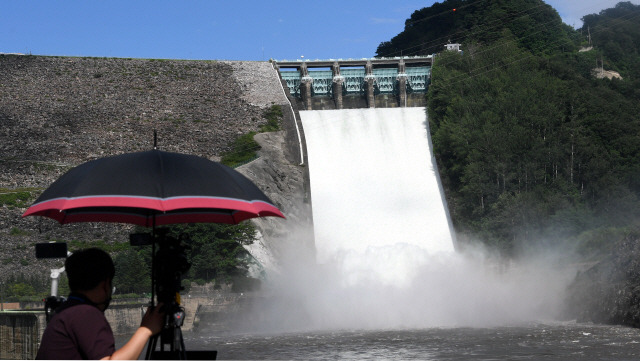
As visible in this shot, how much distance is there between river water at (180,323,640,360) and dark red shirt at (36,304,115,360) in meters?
17.1

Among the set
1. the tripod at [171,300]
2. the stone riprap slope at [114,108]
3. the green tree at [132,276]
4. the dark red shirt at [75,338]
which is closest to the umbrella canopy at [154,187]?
the tripod at [171,300]

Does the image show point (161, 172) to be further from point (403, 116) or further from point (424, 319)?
point (403, 116)

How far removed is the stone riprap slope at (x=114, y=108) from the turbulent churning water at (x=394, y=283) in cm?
853

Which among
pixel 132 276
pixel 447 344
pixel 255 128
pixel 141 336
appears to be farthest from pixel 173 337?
pixel 255 128

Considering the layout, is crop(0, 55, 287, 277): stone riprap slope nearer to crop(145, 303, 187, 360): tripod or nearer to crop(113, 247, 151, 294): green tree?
crop(113, 247, 151, 294): green tree

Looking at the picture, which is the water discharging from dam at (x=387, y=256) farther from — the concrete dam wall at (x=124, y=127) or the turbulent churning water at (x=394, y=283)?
the concrete dam wall at (x=124, y=127)

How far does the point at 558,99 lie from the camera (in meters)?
65.8

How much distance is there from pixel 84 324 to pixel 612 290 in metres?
29.6

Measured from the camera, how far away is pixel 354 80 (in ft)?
253

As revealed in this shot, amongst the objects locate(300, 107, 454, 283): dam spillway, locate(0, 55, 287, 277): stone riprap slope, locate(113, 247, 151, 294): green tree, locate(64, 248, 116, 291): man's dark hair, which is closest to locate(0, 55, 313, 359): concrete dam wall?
locate(0, 55, 287, 277): stone riprap slope

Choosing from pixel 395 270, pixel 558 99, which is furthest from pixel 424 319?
pixel 558 99

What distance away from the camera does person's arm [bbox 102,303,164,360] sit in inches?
213

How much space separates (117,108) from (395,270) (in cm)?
3794

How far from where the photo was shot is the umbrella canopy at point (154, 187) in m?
6.68
